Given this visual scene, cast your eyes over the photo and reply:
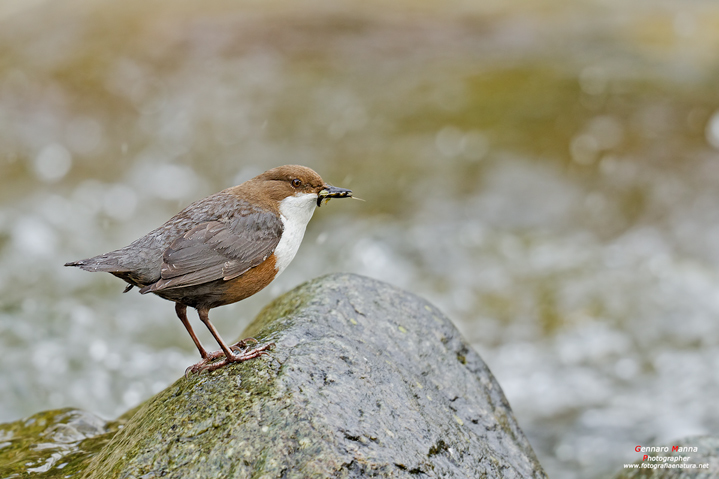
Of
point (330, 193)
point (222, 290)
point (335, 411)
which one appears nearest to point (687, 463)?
point (335, 411)

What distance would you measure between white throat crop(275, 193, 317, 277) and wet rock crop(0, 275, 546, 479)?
324 millimetres

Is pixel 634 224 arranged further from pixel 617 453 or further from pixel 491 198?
pixel 617 453

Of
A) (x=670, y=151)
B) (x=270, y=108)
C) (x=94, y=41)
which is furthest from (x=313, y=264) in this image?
(x=94, y=41)

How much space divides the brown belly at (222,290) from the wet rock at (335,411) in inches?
11.0

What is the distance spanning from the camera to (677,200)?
9211 millimetres

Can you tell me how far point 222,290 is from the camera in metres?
3.28

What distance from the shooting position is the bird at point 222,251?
318 centimetres

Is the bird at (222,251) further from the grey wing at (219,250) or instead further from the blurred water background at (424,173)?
the blurred water background at (424,173)

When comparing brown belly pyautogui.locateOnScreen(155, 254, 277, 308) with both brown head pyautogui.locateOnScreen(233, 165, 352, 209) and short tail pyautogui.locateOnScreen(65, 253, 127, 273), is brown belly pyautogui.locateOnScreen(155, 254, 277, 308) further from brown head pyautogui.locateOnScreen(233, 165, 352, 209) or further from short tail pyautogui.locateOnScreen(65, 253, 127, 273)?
brown head pyautogui.locateOnScreen(233, 165, 352, 209)

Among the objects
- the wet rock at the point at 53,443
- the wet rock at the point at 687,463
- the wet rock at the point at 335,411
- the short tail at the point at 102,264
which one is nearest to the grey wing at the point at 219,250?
the short tail at the point at 102,264

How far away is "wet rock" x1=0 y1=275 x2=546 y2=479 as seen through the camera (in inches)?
106

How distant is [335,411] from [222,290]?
34.2 inches

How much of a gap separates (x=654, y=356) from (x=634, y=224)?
2.49 metres

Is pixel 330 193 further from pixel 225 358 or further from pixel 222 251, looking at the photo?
pixel 225 358
